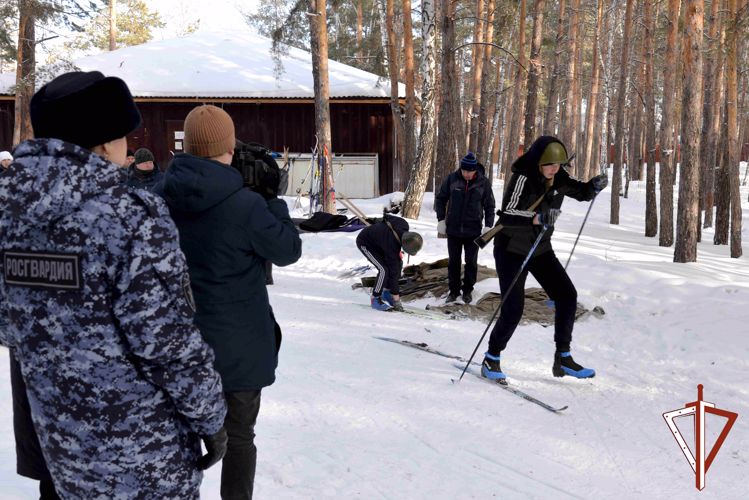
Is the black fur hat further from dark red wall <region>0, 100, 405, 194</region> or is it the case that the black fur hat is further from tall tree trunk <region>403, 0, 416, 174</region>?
dark red wall <region>0, 100, 405, 194</region>

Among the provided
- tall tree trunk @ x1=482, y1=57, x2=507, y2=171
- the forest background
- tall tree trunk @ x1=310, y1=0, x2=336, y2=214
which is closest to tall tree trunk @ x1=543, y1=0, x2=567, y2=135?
the forest background

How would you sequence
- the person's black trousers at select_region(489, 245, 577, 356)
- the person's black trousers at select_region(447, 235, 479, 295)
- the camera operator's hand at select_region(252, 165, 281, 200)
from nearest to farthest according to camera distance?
1. the camera operator's hand at select_region(252, 165, 281, 200)
2. the person's black trousers at select_region(489, 245, 577, 356)
3. the person's black trousers at select_region(447, 235, 479, 295)

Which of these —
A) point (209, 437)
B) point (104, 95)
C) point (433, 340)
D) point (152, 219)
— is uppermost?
point (104, 95)

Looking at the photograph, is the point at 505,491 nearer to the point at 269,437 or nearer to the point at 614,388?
the point at 269,437

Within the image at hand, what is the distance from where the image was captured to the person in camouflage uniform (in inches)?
72.9

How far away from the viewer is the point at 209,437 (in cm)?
214

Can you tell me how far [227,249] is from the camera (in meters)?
2.71

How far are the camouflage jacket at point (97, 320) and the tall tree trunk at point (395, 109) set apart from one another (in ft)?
67.2

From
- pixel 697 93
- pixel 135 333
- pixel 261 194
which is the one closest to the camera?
pixel 135 333

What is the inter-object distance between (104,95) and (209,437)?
43.3 inches

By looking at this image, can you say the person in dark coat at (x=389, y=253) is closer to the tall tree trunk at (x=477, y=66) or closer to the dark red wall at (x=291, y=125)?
the tall tree trunk at (x=477, y=66)

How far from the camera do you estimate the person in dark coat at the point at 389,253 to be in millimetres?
8758

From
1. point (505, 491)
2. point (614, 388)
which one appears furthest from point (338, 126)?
point (505, 491)

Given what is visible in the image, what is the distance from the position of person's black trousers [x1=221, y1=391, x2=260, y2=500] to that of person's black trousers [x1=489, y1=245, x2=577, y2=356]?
10.3 ft
